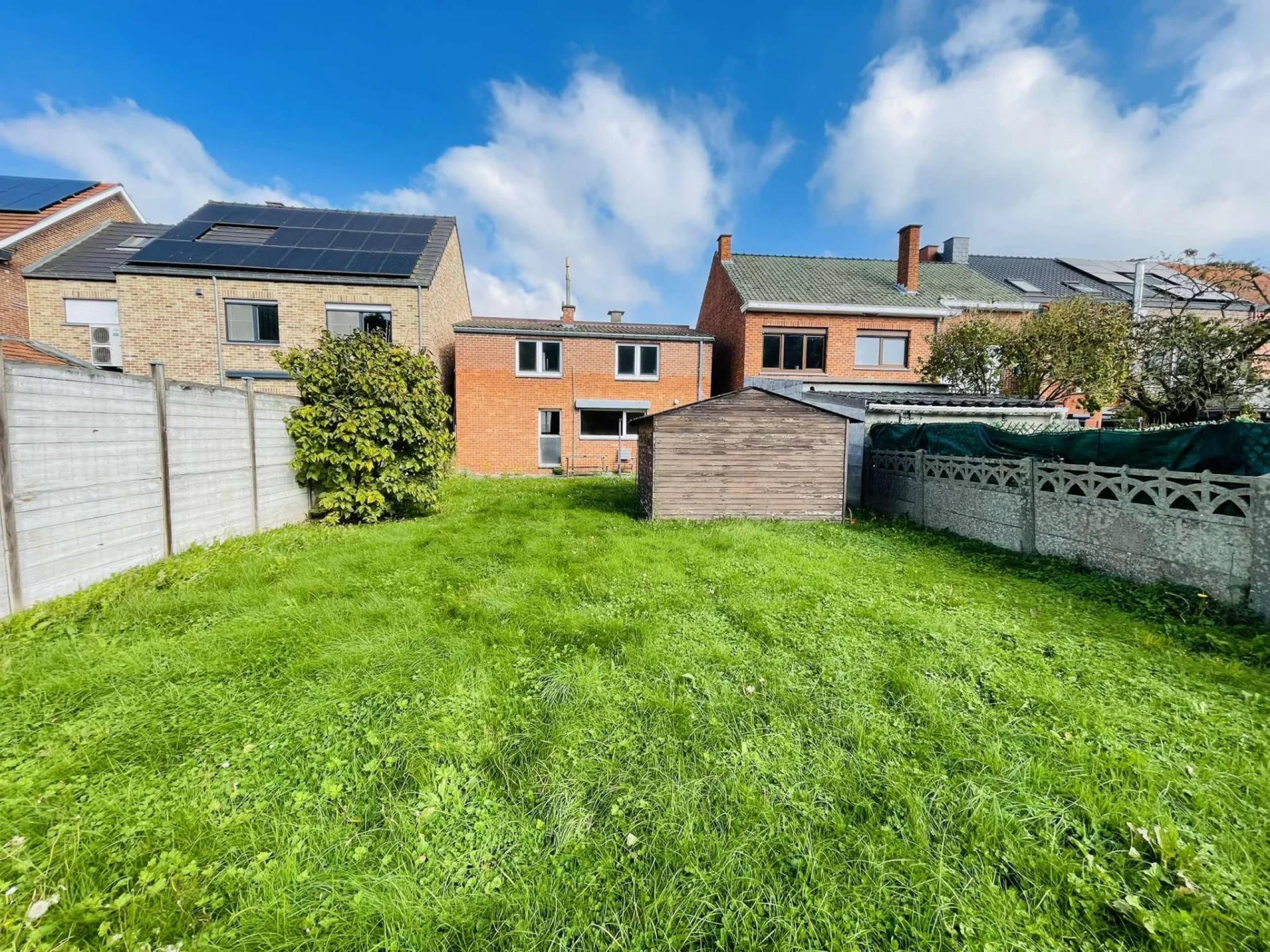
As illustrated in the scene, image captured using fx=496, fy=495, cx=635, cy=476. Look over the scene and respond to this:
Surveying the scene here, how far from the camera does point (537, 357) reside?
16.7 m

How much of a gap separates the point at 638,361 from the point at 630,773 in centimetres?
1557

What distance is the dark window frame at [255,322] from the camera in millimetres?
14773

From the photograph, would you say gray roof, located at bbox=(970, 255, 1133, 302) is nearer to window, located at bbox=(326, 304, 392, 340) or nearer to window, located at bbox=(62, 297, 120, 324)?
window, located at bbox=(326, 304, 392, 340)

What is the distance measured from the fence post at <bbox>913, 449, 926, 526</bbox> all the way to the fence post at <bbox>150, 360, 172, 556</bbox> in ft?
36.3

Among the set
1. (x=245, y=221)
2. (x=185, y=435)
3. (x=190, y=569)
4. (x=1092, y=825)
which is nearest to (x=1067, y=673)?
(x=1092, y=825)

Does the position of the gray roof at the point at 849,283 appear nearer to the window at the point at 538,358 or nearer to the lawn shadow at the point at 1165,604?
the window at the point at 538,358

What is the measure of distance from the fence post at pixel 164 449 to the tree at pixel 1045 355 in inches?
641

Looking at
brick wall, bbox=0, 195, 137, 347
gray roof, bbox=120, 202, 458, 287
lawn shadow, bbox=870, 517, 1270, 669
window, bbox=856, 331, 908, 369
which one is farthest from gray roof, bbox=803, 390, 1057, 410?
brick wall, bbox=0, 195, 137, 347

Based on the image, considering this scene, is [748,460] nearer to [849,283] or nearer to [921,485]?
[921,485]

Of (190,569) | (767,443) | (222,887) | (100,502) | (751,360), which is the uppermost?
(751,360)

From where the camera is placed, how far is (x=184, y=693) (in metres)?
3.16

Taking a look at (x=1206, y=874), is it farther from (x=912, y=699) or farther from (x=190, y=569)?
(x=190, y=569)

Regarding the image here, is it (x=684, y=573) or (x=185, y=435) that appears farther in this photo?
(x=185, y=435)

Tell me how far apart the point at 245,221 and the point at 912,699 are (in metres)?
22.8
